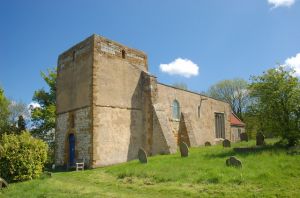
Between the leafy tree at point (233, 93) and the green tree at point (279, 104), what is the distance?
3565 centimetres

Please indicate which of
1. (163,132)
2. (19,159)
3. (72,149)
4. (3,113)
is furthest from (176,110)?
(3,113)

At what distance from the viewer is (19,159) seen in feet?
48.1

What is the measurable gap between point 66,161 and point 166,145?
7.39 metres

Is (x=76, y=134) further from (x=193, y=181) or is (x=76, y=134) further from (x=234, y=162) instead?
(x=234, y=162)

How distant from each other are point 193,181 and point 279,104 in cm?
798

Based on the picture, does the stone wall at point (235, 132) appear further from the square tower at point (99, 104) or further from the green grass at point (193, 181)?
the green grass at point (193, 181)

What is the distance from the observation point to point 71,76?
2189cm

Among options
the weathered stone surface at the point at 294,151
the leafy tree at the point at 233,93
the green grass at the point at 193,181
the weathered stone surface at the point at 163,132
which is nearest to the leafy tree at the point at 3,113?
the weathered stone surface at the point at 163,132

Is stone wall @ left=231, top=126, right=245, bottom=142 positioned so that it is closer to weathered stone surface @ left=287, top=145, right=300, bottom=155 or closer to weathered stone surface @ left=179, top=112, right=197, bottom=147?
weathered stone surface @ left=179, top=112, right=197, bottom=147

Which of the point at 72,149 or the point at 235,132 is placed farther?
the point at 235,132

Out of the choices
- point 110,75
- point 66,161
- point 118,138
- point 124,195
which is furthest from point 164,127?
point 124,195

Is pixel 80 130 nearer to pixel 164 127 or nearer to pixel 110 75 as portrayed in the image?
pixel 110 75

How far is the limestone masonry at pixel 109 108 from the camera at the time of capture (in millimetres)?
19250

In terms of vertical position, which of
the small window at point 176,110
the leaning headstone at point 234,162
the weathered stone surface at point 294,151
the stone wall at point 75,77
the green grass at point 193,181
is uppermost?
the stone wall at point 75,77
